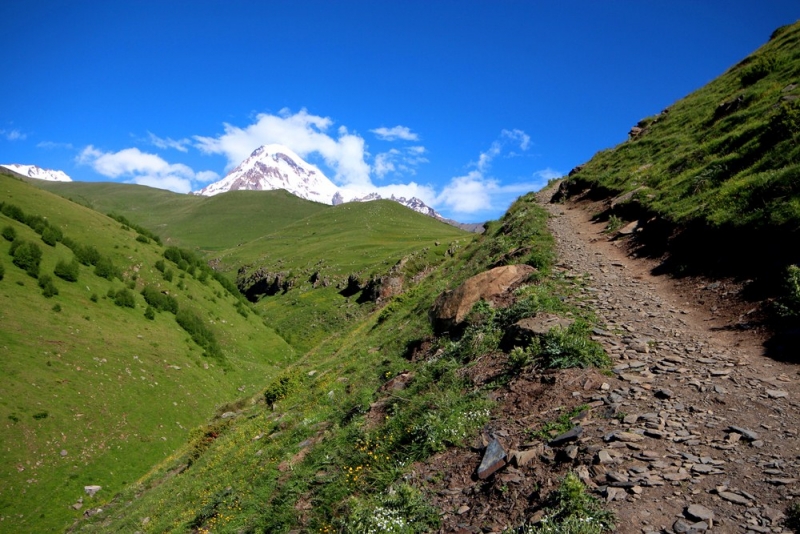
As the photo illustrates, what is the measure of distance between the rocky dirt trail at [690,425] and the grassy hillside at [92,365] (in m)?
28.5

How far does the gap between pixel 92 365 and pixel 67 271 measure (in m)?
11.4

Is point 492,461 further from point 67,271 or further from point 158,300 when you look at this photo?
point 158,300

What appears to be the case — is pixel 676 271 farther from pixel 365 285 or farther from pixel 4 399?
pixel 365 285

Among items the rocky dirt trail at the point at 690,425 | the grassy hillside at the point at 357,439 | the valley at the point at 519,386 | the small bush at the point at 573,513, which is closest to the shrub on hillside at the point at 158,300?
the valley at the point at 519,386

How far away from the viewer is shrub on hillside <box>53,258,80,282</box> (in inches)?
1412

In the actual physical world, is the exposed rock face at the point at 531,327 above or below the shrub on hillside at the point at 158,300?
above

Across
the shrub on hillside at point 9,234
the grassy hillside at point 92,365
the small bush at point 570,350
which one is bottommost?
the grassy hillside at point 92,365

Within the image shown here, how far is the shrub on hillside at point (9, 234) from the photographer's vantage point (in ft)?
117

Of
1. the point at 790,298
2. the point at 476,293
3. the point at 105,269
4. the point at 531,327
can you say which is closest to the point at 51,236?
the point at 105,269

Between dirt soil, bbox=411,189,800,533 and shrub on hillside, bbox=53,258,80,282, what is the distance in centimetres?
4104

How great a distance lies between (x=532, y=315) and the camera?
11469 mm

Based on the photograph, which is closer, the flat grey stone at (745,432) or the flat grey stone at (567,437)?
the flat grey stone at (745,432)

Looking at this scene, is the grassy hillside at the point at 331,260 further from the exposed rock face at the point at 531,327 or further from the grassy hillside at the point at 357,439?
the exposed rock face at the point at 531,327

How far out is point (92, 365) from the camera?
99.6 feet
